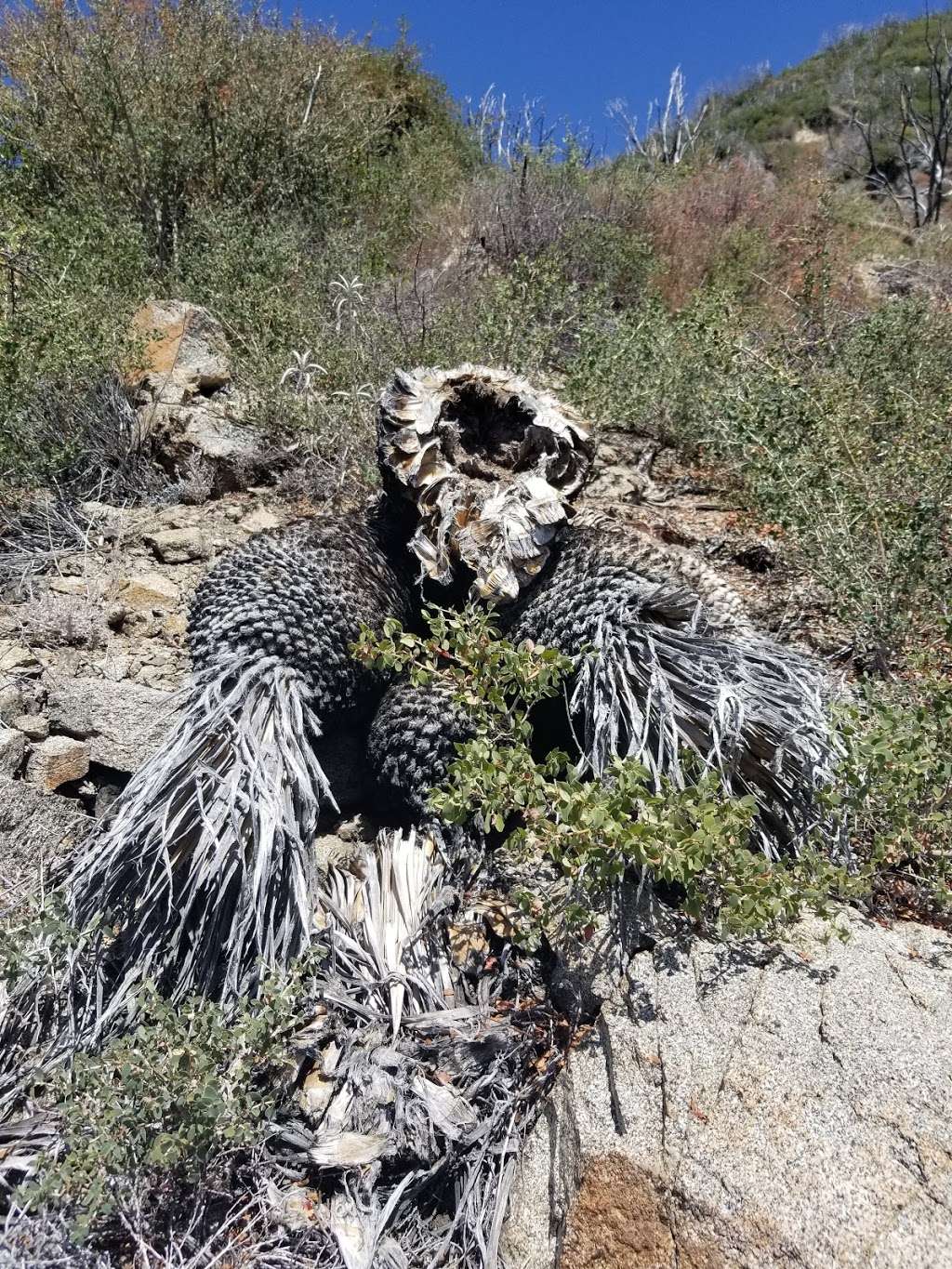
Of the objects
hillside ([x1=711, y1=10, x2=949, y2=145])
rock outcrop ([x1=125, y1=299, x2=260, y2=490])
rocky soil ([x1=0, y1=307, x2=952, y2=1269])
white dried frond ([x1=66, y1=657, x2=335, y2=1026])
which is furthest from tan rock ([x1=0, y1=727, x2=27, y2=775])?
hillside ([x1=711, y1=10, x2=949, y2=145])

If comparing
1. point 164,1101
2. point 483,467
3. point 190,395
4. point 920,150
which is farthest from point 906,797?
point 920,150

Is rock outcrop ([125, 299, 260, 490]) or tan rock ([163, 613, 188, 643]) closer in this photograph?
tan rock ([163, 613, 188, 643])

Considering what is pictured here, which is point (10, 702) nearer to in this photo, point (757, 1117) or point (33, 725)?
point (33, 725)

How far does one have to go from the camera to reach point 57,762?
8.07 feet

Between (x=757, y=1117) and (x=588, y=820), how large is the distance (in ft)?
2.05

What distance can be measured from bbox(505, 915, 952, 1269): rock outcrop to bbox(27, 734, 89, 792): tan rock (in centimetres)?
160

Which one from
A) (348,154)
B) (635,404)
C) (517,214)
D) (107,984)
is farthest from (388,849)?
(348,154)

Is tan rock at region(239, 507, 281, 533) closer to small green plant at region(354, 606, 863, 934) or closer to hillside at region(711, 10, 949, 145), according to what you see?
small green plant at region(354, 606, 863, 934)

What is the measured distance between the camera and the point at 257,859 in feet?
6.34

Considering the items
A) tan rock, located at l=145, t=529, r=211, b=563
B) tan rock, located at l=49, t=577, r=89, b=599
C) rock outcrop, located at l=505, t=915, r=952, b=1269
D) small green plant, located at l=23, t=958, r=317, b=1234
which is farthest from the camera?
tan rock, located at l=145, t=529, r=211, b=563

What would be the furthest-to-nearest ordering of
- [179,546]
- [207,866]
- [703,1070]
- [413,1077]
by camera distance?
[179,546]
[207,866]
[413,1077]
[703,1070]

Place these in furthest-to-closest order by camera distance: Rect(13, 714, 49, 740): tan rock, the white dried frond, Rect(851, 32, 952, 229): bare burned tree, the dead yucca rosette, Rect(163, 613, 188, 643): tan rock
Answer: Rect(851, 32, 952, 229): bare burned tree, Rect(163, 613, 188, 643): tan rock, Rect(13, 714, 49, 740): tan rock, the dead yucca rosette, the white dried frond

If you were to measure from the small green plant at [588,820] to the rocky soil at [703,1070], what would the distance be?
149 mm

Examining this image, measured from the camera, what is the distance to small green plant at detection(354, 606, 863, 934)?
179cm
